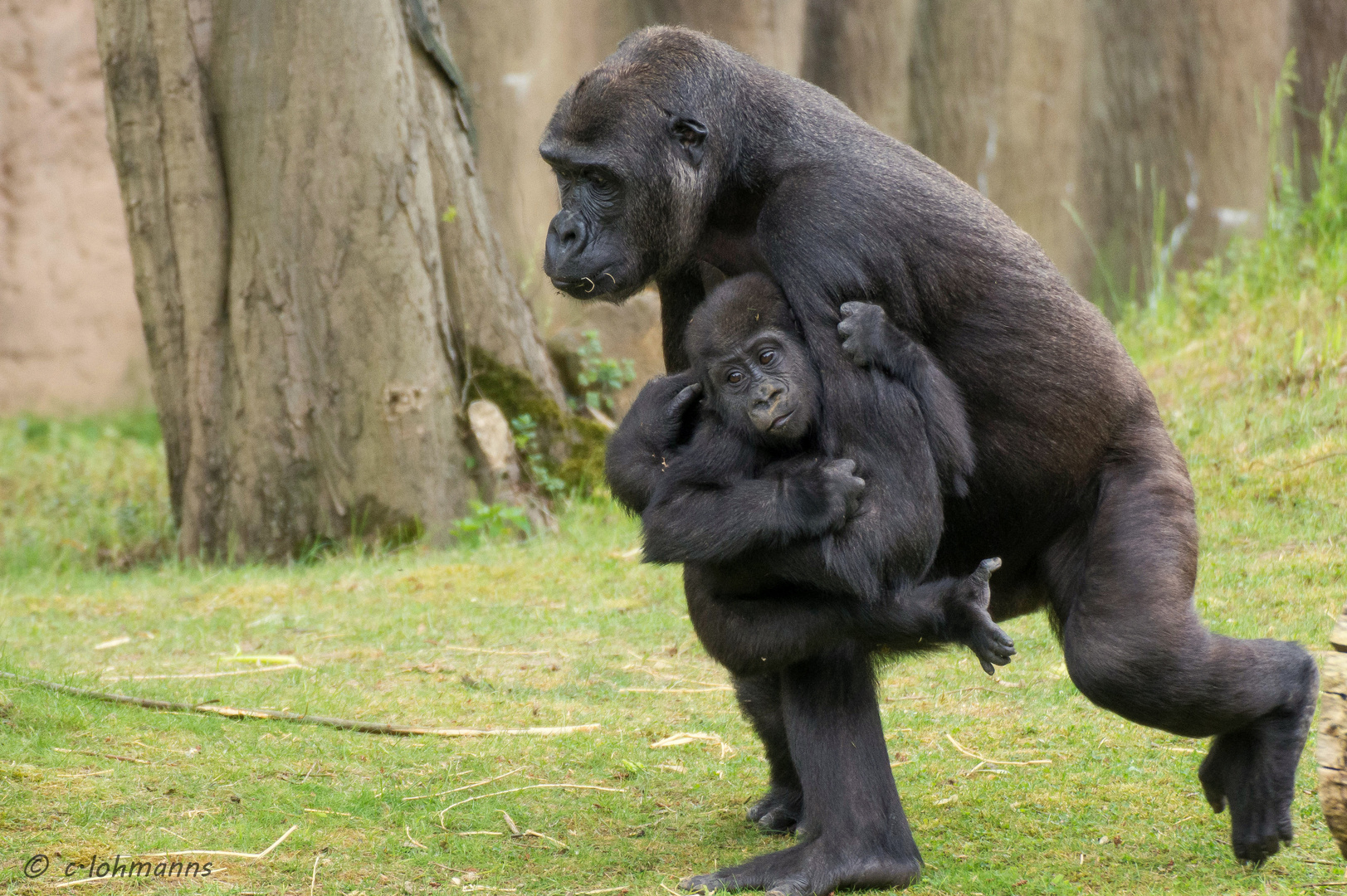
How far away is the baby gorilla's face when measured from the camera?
9.89 ft

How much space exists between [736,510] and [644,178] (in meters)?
0.92

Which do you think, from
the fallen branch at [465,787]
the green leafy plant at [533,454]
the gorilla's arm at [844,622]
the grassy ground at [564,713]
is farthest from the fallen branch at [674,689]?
the green leafy plant at [533,454]

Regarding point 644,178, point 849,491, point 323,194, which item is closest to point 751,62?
point 644,178

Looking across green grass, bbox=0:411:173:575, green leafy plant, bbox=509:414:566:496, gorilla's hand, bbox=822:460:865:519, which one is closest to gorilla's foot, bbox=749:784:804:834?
gorilla's hand, bbox=822:460:865:519

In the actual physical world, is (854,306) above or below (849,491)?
above

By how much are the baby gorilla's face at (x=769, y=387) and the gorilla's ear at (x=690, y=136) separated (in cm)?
54

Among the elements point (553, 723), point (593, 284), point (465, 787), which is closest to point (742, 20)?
point (553, 723)

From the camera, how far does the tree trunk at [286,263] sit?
6562 millimetres

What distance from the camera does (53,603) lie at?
234 inches

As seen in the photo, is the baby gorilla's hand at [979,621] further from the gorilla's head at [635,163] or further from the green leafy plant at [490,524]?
the green leafy plant at [490,524]

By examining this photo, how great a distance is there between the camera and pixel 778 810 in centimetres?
349

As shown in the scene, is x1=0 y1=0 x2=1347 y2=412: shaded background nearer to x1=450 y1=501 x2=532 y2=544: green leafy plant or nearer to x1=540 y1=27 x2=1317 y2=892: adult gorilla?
x1=450 y1=501 x2=532 y2=544: green leafy plant

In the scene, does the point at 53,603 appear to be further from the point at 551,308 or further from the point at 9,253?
the point at 9,253

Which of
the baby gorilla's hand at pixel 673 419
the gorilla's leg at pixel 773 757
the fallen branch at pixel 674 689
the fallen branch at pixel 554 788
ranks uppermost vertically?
the baby gorilla's hand at pixel 673 419
